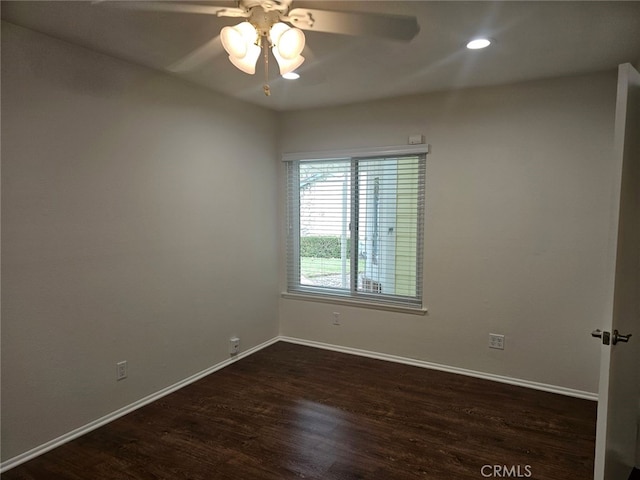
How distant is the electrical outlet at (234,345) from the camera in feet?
12.3

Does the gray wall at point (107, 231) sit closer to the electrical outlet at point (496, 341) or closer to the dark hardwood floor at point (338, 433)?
the dark hardwood floor at point (338, 433)

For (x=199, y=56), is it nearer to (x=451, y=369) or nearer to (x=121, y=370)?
(x=121, y=370)

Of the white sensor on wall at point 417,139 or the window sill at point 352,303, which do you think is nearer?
the white sensor on wall at point 417,139

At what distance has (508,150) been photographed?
3213 mm

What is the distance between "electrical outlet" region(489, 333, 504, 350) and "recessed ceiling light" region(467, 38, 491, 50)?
2183 millimetres

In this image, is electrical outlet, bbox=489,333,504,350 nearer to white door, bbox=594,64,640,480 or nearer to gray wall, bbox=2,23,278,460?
white door, bbox=594,64,640,480

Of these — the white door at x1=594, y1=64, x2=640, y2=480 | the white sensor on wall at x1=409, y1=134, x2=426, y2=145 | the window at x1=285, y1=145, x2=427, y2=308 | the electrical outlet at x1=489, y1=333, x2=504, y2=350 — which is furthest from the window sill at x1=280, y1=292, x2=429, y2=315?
the white door at x1=594, y1=64, x2=640, y2=480

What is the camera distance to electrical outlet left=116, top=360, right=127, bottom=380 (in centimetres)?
278

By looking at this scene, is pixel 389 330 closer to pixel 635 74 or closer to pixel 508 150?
pixel 508 150

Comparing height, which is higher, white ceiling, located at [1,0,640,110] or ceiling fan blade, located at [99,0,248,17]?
white ceiling, located at [1,0,640,110]

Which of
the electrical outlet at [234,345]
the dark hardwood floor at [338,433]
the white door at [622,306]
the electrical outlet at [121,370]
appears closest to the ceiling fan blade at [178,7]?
the white door at [622,306]

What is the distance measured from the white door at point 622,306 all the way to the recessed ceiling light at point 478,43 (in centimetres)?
83

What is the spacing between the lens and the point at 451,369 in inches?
140

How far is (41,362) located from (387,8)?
2.67 metres
